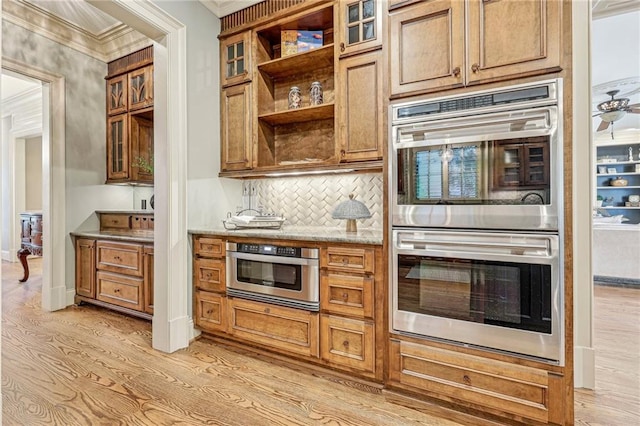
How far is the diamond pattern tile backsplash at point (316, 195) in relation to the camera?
2.85m

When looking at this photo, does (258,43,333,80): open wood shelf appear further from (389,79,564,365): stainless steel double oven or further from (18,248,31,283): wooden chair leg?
(18,248,31,283): wooden chair leg

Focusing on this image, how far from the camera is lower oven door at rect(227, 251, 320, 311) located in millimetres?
2340

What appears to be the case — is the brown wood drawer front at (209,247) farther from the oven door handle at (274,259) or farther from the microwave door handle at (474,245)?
the microwave door handle at (474,245)

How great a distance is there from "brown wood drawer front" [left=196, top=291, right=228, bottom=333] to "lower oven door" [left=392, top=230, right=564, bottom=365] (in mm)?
1441

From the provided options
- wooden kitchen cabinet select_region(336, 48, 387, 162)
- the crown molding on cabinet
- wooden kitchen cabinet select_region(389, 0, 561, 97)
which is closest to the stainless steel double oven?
wooden kitchen cabinet select_region(389, 0, 561, 97)

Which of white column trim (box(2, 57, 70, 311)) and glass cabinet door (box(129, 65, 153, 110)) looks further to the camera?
glass cabinet door (box(129, 65, 153, 110))

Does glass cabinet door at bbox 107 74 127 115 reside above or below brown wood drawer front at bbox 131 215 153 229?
above

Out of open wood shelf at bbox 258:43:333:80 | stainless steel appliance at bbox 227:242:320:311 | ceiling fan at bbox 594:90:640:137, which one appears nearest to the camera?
stainless steel appliance at bbox 227:242:320:311

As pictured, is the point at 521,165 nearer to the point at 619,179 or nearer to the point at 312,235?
the point at 312,235

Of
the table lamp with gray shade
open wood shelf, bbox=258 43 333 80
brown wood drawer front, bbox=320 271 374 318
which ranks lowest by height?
brown wood drawer front, bbox=320 271 374 318

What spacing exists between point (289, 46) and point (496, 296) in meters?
2.51

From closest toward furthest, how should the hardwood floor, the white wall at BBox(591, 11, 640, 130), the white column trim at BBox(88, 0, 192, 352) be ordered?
the hardwood floor < the white column trim at BBox(88, 0, 192, 352) < the white wall at BBox(591, 11, 640, 130)

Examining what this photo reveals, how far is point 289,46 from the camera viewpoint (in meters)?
2.92

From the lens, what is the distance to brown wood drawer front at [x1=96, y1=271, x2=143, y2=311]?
3.34 m
